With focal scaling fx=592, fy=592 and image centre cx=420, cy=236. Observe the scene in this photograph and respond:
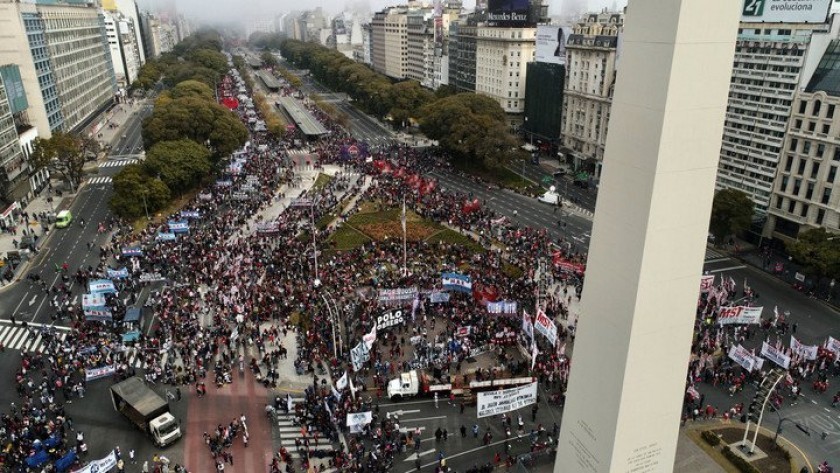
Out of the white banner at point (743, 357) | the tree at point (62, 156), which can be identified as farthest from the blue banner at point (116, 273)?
the white banner at point (743, 357)

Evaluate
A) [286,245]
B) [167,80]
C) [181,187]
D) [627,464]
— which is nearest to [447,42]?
[167,80]

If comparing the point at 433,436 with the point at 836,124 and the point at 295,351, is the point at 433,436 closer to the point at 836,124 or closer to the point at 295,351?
the point at 295,351

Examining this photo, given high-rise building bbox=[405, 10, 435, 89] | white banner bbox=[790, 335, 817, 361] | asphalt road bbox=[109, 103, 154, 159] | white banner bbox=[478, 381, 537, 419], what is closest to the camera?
white banner bbox=[478, 381, 537, 419]

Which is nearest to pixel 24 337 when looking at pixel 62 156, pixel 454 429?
pixel 454 429

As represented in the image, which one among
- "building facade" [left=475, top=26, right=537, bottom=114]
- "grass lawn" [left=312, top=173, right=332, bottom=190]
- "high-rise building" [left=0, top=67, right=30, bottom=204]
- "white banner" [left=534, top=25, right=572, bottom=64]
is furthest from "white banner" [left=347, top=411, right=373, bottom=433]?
"building facade" [left=475, top=26, right=537, bottom=114]

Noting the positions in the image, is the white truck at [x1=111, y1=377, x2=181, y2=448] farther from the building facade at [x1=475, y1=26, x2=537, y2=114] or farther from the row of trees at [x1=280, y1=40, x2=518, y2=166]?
the building facade at [x1=475, y1=26, x2=537, y2=114]

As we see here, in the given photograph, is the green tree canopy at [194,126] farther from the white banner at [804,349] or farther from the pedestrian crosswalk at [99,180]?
the white banner at [804,349]
